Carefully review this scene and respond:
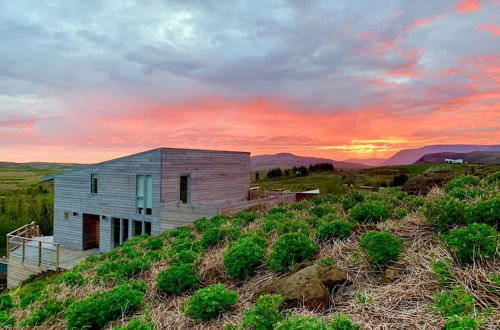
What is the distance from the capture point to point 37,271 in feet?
42.0

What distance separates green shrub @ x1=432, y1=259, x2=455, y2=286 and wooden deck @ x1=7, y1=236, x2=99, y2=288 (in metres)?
13.9

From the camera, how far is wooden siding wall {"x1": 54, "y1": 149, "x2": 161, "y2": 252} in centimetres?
1328

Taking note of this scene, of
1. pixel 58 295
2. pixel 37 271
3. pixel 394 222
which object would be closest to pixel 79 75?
pixel 37 271

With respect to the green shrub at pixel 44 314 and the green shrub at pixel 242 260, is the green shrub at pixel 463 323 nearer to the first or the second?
the green shrub at pixel 242 260

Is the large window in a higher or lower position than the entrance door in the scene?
higher

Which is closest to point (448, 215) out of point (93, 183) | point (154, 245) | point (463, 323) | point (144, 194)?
point (463, 323)

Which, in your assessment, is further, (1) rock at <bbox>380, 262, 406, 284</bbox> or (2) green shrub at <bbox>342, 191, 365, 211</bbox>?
(2) green shrub at <bbox>342, 191, 365, 211</bbox>

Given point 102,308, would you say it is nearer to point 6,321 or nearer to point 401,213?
point 6,321

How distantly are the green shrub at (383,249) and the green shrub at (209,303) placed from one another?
5.51 feet

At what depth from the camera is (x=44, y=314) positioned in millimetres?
3857

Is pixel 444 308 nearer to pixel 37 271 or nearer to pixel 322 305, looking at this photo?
pixel 322 305

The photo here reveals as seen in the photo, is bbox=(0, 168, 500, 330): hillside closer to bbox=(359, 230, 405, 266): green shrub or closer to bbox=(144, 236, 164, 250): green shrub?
bbox=(359, 230, 405, 266): green shrub

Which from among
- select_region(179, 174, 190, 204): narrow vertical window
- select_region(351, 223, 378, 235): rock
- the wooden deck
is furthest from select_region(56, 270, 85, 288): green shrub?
select_region(179, 174, 190, 204): narrow vertical window

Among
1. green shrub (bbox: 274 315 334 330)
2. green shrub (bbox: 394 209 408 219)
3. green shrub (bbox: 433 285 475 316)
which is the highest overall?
green shrub (bbox: 394 209 408 219)
